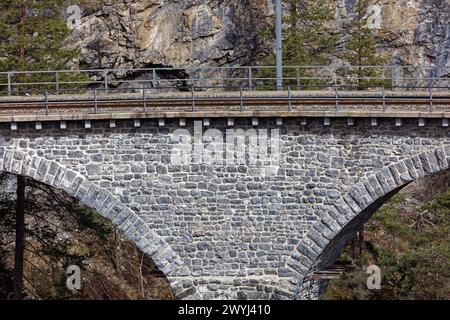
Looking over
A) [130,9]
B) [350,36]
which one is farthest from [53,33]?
[350,36]

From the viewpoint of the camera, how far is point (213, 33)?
5838 centimetres

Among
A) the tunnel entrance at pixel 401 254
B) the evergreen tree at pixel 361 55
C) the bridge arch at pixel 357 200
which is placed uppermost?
the evergreen tree at pixel 361 55

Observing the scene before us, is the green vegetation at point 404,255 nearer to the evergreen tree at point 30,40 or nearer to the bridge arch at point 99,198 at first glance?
the bridge arch at point 99,198

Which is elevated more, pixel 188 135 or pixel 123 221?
pixel 188 135

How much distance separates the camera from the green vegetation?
47188 mm

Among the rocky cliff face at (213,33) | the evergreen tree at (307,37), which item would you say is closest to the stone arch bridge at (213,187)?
the evergreen tree at (307,37)

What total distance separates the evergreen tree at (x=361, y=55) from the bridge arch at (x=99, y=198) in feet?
69.0

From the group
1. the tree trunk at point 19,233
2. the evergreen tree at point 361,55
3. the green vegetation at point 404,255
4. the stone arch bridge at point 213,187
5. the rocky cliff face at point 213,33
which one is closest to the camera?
the stone arch bridge at point 213,187

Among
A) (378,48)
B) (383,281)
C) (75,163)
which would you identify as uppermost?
(378,48)

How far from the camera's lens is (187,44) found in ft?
191

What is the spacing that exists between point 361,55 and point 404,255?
11177mm

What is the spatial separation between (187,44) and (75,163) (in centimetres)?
2604

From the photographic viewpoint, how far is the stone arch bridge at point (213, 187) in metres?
33.0
